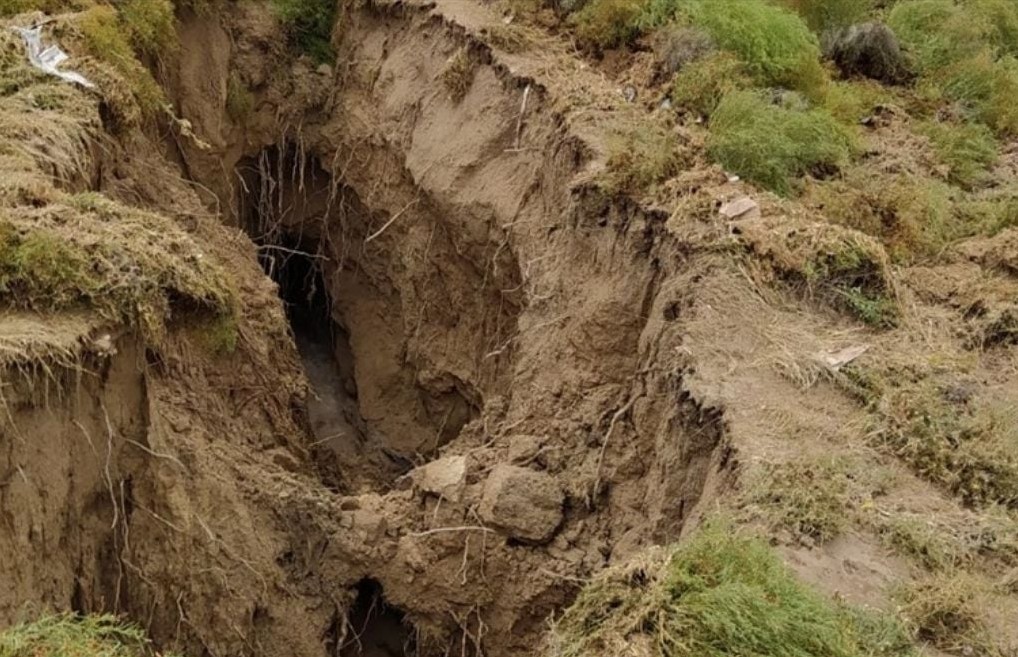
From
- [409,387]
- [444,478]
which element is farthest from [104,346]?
[409,387]

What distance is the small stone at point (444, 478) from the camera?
19.0 feet

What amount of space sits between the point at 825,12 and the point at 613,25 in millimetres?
1909

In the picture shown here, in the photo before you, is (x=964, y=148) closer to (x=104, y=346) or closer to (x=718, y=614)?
(x=718, y=614)

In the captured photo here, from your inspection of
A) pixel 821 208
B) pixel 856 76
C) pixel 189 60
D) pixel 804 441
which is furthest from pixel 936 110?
pixel 189 60

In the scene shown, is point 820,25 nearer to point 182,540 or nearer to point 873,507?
point 873,507

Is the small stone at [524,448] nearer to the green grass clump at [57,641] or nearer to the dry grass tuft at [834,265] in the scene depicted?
the dry grass tuft at [834,265]

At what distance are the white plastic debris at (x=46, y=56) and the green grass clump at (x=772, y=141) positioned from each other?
148 inches

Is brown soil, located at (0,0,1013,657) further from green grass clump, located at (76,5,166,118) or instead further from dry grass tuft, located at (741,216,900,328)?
green grass clump, located at (76,5,166,118)

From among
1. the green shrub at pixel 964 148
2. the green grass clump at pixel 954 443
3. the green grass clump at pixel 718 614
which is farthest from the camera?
the green shrub at pixel 964 148

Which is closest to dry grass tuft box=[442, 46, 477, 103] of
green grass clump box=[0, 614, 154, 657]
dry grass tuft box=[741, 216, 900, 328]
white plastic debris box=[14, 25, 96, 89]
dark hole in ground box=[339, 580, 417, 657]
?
white plastic debris box=[14, 25, 96, 89]

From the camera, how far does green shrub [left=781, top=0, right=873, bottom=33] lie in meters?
8.24

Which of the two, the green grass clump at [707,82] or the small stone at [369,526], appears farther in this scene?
the green grass clump at [707,82]

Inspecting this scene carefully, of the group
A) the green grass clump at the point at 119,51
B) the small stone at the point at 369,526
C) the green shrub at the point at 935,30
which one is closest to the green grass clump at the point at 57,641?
the small stone at the point at 369,526

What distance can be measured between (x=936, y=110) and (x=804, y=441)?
4317 mm
